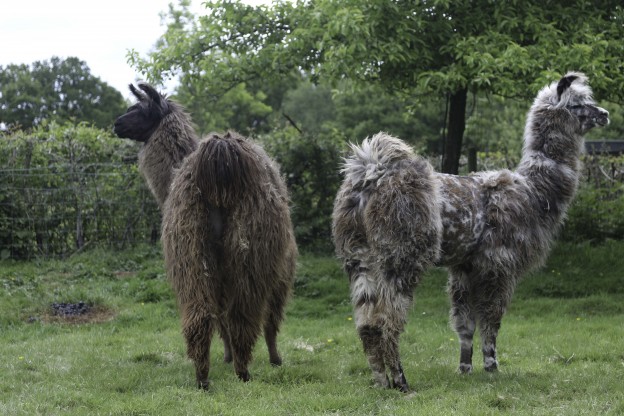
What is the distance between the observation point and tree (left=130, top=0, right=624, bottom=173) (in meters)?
9.01

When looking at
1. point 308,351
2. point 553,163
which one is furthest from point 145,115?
point 553,163

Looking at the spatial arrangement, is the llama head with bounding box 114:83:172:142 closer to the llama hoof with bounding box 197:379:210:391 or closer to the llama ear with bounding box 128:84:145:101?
the llama ear with bounding box 128:84:145:101

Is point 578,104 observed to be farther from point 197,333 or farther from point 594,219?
point 594,219

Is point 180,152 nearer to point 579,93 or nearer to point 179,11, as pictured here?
point 579,93

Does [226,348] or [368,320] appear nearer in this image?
[368,320]

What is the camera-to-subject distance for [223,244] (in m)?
5.32

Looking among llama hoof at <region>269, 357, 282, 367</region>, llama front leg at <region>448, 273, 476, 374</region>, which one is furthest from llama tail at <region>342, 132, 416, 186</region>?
llama hoof at <region>269, 357, 282, 367</region>

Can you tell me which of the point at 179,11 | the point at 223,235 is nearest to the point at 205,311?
the point at 223,235

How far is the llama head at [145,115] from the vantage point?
22.5ft

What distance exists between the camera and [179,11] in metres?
32.1

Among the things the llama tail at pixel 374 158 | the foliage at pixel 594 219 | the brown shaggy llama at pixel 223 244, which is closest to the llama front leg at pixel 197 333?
the brown shaggy llama at pixel 223 244

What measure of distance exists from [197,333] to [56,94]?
28673mm

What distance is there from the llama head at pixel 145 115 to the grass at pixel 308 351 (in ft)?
7.06

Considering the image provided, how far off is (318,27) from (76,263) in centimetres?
515
